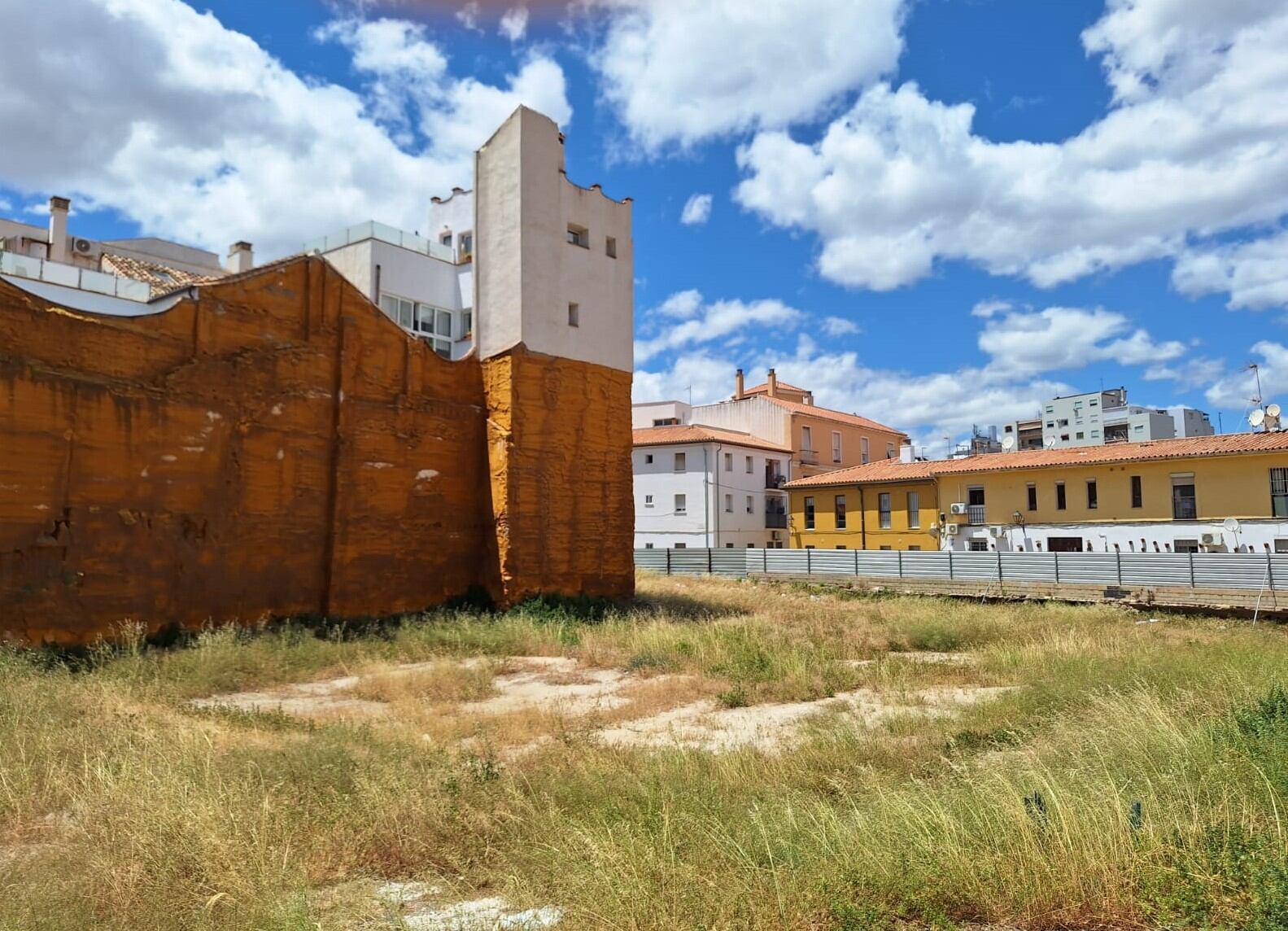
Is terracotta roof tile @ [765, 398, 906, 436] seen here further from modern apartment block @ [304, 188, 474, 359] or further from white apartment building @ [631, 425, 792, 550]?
modern apartment block @ [304, 188, 474, 359]

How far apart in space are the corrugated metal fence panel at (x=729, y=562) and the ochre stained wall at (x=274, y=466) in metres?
14.4

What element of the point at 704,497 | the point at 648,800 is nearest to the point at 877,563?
the point at 704,497

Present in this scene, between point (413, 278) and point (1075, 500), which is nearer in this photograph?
point (413, 278)

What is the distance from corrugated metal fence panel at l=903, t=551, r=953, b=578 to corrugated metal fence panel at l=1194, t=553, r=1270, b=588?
8.30 meters

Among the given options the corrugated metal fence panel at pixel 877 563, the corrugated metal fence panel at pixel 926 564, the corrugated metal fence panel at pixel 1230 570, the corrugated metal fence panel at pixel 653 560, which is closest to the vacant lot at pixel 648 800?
the corrugated metal fence panel at pixel 1230 570

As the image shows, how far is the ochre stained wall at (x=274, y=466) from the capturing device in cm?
1385

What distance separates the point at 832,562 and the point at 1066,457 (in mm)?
11109

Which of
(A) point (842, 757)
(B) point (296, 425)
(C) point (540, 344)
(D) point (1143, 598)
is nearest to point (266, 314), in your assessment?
(B) point (296, 425)

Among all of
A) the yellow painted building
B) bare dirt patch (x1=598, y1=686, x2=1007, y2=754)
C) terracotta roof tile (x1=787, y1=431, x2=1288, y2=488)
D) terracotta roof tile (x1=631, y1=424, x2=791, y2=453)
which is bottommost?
bare dirt patch (x1=598, y1=686, x2=1007, y2=754)

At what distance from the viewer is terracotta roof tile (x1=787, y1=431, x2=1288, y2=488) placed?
100 feet

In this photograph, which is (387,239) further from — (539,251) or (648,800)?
(648,800)

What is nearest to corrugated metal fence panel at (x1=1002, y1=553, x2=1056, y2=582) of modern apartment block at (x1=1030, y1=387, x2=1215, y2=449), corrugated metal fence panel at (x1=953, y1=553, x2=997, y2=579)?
corrugated metal fence panel at (x1=953, y1=553, x2=997, y2=579)

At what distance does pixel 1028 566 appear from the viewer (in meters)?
29.8

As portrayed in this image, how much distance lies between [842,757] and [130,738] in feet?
22.2
